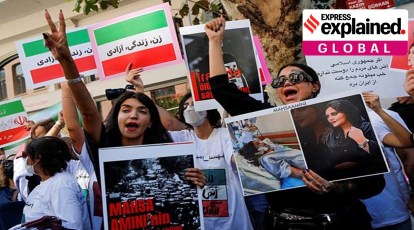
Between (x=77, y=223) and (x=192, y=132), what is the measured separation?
3.00 ft

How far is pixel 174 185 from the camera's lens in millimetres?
2205

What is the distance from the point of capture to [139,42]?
3.40 metres

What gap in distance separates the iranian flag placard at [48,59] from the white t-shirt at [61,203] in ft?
3.86

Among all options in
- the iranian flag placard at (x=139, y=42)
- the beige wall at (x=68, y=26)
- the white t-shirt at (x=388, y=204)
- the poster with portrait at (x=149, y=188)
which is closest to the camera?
the poster with portrait at (x=149, y=188)

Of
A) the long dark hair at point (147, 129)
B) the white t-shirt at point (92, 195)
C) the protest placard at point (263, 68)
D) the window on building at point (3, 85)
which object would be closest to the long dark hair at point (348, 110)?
the long dark hair at point (147, 129)

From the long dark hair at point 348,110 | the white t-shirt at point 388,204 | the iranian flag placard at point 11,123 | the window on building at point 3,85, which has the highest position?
the window on building at point 3,85

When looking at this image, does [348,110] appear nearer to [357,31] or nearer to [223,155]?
[357,31]

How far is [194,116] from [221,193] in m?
0.56

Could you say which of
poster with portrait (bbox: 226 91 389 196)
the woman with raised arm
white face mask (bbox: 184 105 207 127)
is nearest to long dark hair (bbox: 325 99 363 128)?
poster with portrait (bbox: 226 91 389 196)

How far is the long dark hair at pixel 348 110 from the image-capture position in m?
2.06

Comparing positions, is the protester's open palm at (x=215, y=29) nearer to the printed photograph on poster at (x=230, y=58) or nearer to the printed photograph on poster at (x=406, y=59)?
the printed photograph on poster at (x=230, y=58)

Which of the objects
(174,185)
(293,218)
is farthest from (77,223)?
(293,218)

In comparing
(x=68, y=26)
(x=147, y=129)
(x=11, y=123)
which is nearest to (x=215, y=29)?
(x=147, y=129)

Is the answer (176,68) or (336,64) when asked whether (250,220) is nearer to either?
(336,64)
